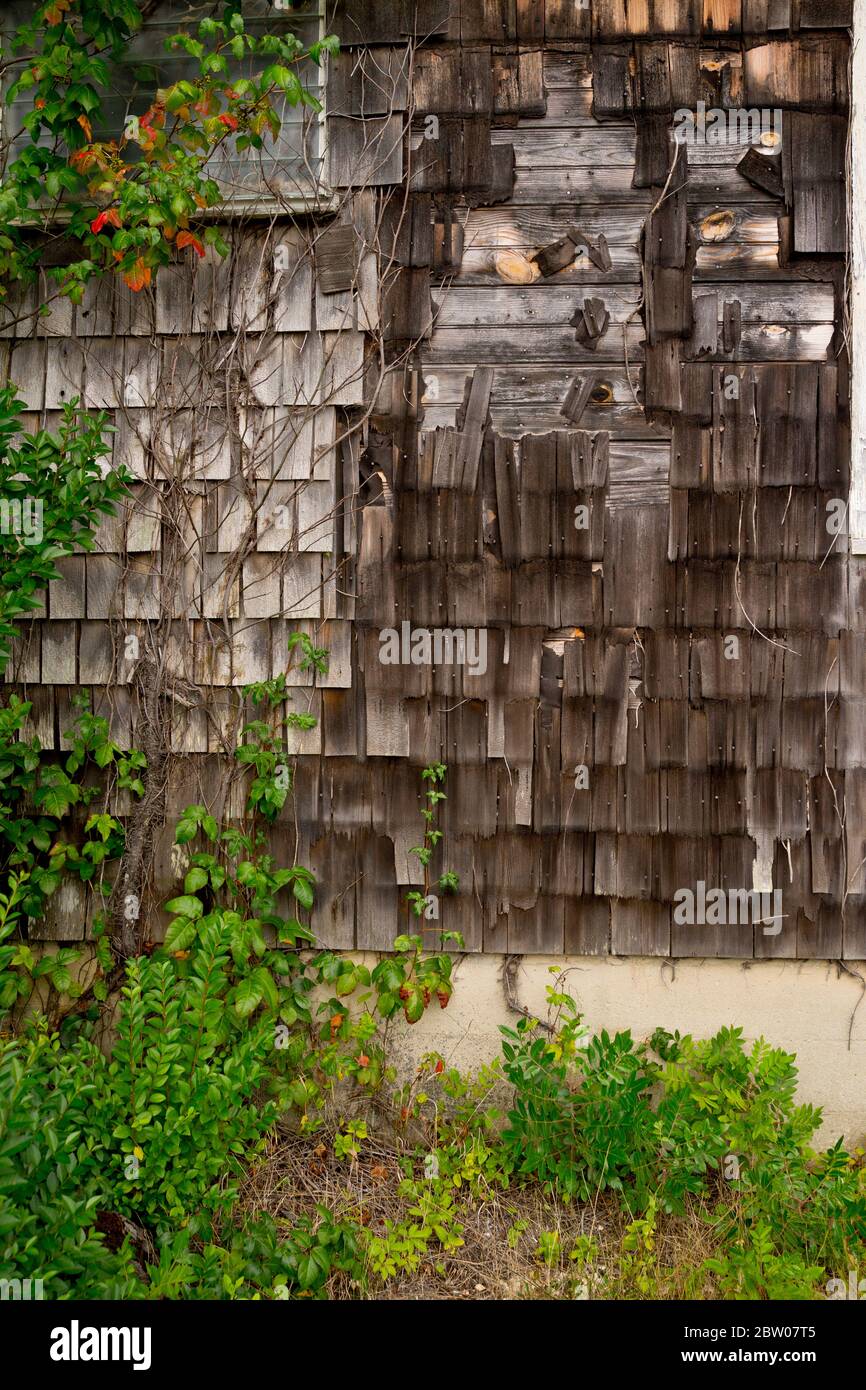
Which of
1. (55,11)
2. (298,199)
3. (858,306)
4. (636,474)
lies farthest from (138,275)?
(858,306)

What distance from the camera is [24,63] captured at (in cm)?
328

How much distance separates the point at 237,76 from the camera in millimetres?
3289

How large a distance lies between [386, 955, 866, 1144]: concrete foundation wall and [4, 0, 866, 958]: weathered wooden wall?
0.31 ft

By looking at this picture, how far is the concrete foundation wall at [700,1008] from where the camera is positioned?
3266 mm

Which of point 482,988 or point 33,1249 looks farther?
point 482,988

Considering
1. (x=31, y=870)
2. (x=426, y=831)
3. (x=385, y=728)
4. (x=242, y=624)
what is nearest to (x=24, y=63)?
(x=242, y=624)

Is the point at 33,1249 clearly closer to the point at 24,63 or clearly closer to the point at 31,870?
the point at 31,870

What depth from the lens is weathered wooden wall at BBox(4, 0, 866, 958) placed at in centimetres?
318

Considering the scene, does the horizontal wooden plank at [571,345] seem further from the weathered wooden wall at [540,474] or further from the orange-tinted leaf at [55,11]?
the orange-tinted leaf at [55,11]

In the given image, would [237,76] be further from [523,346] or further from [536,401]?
[536,401]

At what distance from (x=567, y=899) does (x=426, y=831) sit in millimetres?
581

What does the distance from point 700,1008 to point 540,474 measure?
204cm
